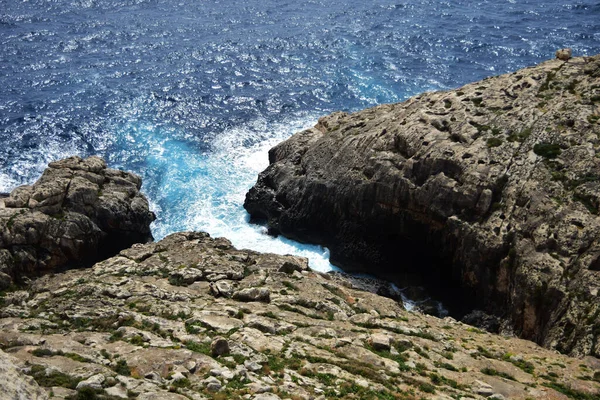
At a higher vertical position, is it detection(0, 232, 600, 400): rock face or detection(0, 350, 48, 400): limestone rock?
detection(0, 350, 48, 400): limestone rock

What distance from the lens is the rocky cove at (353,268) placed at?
27891 millimetres

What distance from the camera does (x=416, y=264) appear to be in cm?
5006

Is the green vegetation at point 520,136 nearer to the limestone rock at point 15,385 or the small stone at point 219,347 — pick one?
the small stone at point 219,347

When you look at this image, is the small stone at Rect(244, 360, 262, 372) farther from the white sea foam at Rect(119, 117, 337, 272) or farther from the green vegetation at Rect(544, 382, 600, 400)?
the white sea foam at Rect(119, 117, 337, 272)

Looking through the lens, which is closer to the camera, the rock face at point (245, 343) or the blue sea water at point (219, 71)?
the rock face at point (245, 343)

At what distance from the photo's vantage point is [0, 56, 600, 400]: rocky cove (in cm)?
2789

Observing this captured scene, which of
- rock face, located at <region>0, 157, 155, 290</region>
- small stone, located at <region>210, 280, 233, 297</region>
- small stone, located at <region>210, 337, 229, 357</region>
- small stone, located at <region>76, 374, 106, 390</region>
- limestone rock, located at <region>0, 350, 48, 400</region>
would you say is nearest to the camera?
limestone rock, located at <region>0, 350, 48, 400</region>

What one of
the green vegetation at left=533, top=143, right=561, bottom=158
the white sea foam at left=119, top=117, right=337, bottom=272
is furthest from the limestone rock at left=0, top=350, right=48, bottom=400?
the green vegetation at left=533, top=143, right=561, bottom=158

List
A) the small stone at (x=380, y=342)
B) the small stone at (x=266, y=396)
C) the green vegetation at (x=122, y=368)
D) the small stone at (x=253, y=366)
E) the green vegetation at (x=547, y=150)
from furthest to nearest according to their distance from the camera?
the green vegetation at (x=547, y=150) < the small stone at (x=380, y=342) < the small stone at (x=253, y=366) < the green vegetation at (x=122, y=368) < the small stone at (x=266, y=396)

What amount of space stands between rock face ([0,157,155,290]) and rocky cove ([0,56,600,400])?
0.15 metres

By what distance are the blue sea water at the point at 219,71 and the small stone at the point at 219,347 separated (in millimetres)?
26621

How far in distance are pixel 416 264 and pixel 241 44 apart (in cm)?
6209

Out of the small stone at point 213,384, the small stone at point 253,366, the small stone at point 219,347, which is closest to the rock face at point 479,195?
the small stone at point 253,366

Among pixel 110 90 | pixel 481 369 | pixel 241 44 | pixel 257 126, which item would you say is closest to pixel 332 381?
pixel 481 369
